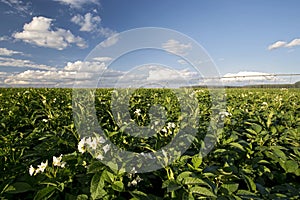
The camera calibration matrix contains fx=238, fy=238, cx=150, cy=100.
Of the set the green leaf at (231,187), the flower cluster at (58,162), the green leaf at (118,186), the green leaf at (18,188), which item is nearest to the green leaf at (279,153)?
the green leaf at (231,187)

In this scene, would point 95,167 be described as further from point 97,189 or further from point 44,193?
point 44,193

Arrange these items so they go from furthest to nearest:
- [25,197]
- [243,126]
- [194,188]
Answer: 1. [243,126]
2. [25,197]
3. [194,188]

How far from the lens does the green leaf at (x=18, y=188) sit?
1236 millimetres

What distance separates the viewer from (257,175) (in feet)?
5.89

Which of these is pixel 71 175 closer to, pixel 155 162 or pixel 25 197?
pixel 25 197

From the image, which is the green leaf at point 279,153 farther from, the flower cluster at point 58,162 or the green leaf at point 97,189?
the flower cluster at point 58,162

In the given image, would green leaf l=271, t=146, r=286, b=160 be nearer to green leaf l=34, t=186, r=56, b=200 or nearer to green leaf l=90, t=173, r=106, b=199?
green leaf l=90, t=173, r=106, b=199

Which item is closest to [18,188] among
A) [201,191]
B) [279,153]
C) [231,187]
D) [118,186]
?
[118,186]

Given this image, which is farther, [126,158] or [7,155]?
[7,155]

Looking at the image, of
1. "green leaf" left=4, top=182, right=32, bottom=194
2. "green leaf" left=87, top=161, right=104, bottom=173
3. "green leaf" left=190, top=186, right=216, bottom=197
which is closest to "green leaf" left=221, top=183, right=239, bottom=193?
"green leaf" left=190, top=186, right=216, bottom=197

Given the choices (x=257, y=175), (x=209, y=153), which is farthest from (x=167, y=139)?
(x=257, y=175)

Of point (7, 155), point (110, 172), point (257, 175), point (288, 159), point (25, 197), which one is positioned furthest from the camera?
point (288, 159)

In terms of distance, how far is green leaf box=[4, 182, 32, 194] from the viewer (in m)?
1.24

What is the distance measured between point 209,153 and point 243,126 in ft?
4.31
